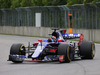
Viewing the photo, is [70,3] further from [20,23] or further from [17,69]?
[17,69]

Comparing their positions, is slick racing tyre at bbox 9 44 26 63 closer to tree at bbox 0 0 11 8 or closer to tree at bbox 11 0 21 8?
tree at bbox 11 0 21 8

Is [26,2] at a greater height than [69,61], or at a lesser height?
greater

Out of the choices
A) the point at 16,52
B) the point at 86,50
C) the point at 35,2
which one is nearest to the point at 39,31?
the point at 35,2

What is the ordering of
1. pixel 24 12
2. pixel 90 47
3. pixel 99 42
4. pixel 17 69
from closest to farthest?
1. pixel 17 69
2. pixel 90 47
3. pixel 99 42
4. pixel 24 12

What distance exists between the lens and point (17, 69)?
13.6m

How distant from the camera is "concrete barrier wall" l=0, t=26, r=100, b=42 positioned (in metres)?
33.6

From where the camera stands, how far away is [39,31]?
4400 centimetres

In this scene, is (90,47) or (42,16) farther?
(42,16)

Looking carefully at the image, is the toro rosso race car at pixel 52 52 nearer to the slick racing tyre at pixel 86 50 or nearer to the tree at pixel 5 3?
the slick racing tyre at pixel 86 50

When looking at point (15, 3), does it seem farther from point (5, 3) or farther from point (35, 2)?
point (5, 3)

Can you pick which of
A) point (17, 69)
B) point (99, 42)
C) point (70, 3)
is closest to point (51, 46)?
point (17, 69)

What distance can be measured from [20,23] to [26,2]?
3.41m

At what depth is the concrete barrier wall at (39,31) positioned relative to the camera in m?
33.6

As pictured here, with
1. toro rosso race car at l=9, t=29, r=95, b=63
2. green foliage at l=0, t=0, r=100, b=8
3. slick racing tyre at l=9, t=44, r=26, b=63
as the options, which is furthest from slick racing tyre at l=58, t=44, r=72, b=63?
green foliage at l=0, t=0, r=100, b=8
